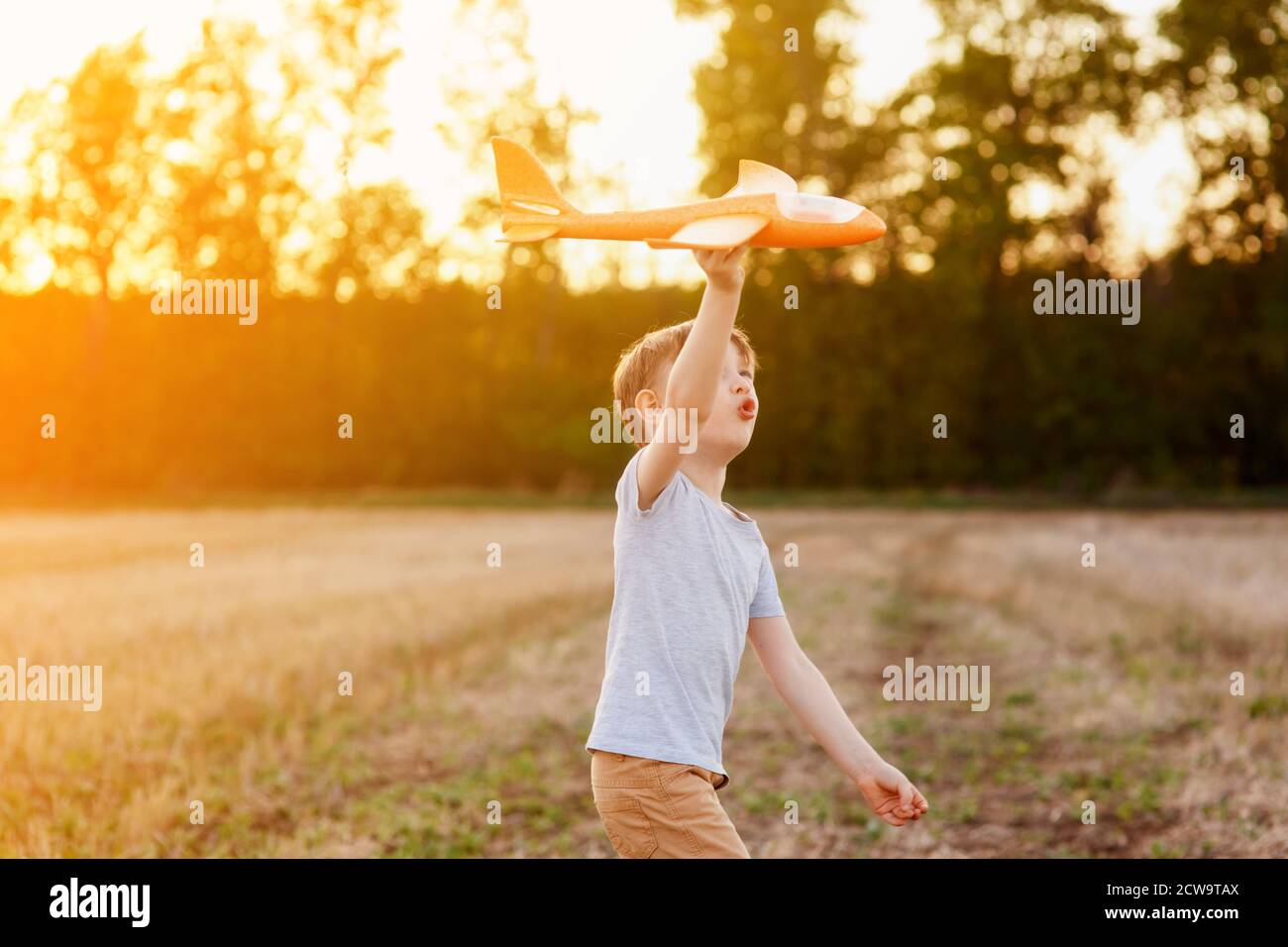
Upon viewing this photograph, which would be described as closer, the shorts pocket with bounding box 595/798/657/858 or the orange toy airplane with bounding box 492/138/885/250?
the orange toy airplane with bounding box 492/138/885/250

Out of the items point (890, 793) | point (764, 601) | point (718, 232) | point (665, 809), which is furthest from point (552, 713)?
point (718, 232)

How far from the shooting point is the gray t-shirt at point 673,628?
3260 mm

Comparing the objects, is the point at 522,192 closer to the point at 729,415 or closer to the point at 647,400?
the point at 647,400

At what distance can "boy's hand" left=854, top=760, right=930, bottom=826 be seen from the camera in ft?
11.1

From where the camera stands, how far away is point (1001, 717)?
332 inches

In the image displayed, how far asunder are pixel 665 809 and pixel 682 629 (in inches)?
16.8

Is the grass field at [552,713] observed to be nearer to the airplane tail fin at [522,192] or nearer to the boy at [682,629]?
the boy at [682,629]

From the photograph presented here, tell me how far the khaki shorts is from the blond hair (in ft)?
3.04

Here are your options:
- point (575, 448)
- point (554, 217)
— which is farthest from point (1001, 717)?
point (575, 448)

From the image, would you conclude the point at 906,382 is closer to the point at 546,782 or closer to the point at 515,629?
the point at 515,629

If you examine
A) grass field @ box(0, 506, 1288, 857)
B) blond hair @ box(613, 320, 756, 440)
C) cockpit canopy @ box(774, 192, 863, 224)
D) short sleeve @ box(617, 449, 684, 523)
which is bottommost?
grass field @ box(0, 506, 1288, 857)

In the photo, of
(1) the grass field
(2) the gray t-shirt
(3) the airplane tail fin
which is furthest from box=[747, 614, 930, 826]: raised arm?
(1) the grass field

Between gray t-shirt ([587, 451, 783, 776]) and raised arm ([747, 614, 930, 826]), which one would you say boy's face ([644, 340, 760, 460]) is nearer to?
gray t-shirt ([587, 451, 783, 776])

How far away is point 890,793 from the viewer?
3.42 meters
